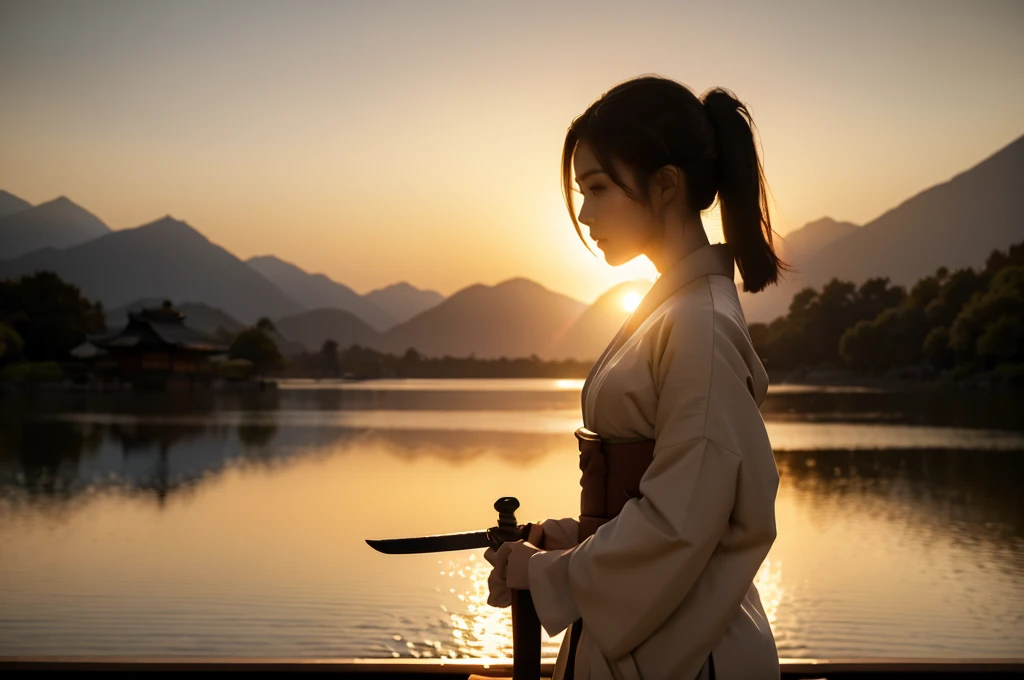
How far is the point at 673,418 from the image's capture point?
116cm

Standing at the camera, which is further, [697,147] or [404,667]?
[404,667]

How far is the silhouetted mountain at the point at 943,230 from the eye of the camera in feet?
472

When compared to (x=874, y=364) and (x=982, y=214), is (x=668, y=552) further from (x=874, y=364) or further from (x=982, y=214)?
(x=982, y=214)

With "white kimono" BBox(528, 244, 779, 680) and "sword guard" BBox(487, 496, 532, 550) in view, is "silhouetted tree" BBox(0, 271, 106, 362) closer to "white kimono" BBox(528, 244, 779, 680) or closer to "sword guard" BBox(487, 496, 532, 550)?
"sword guard" BBox(487, 496, 532, 550)

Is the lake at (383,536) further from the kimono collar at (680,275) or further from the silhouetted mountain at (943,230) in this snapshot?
the silhouetted mountain at (943,230)

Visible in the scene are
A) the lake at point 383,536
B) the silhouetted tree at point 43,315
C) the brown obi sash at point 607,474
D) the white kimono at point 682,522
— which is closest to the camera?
the white kimono at point 682,522

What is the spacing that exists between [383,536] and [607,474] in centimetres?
688

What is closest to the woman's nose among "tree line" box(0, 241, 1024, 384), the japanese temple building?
"tree line" box(0, 241, 1024, 384)

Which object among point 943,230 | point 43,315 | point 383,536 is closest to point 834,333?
point 43,315

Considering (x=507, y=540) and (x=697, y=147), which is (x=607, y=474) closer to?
(x=507, y=540)

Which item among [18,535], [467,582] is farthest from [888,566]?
[18,535]

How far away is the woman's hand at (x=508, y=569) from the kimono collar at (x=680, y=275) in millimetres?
227

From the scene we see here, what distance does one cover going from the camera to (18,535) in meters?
7.98

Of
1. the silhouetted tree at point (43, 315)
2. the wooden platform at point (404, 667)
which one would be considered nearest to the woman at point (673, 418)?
the wooden platform at point (404, 667)
